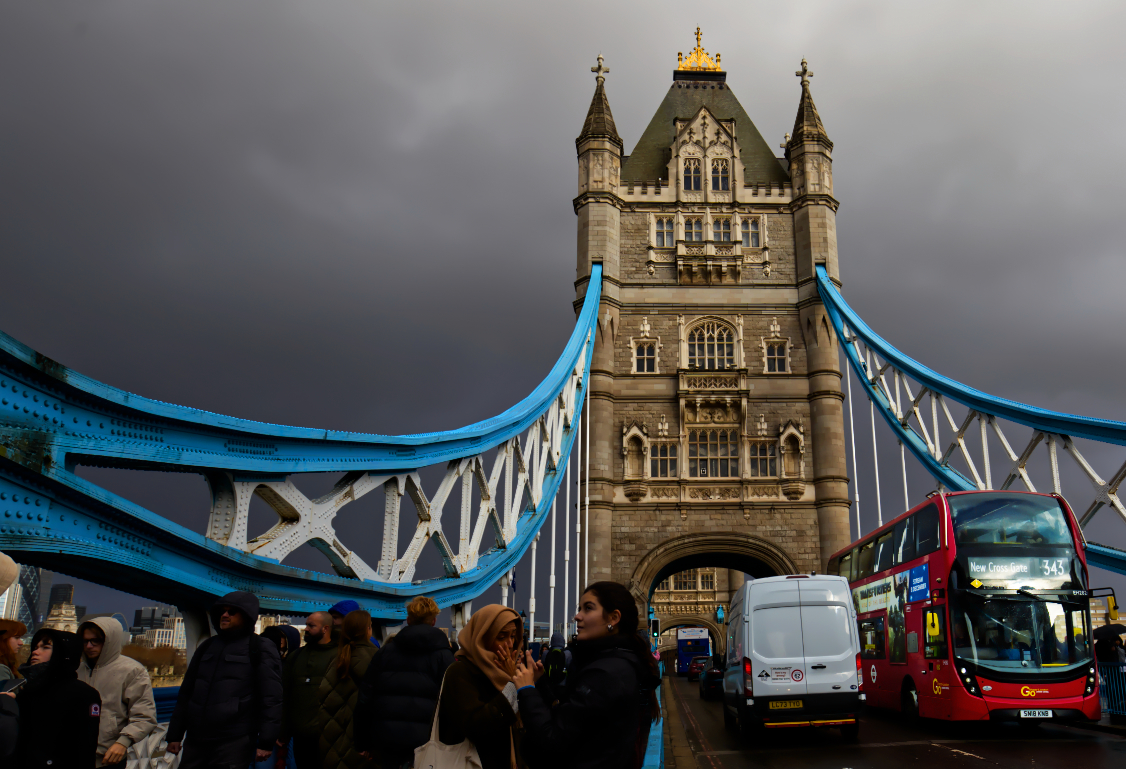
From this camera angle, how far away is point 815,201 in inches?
1122

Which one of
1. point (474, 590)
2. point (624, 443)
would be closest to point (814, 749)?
point (474, 590)

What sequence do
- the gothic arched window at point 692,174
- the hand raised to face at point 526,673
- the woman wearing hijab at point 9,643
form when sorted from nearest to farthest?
the hand raised to face at point 526,673
the woman wearing hijab at point 9,643
the gothic arched window at point 692,174

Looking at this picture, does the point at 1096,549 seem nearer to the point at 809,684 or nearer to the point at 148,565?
the point at 809,684

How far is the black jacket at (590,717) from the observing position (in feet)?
9.98

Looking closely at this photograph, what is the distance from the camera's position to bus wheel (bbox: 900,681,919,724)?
1178 cm

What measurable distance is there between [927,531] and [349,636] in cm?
890

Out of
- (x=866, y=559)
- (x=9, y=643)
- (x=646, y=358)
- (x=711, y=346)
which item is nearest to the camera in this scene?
(x=9, y=643)

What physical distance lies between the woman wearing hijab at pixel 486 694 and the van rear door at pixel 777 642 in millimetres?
7989

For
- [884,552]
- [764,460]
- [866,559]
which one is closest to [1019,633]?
[884,552]

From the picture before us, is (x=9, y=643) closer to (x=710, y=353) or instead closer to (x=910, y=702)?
(x=910, y=702)

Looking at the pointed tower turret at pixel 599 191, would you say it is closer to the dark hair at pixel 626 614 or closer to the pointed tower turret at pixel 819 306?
the pointed tower turret at pixel 819 306

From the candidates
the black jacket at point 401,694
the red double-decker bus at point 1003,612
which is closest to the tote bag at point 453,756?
the black jacket at point 401,694

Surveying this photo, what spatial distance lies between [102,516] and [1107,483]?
14.6m

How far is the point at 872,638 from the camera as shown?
1384 cm
